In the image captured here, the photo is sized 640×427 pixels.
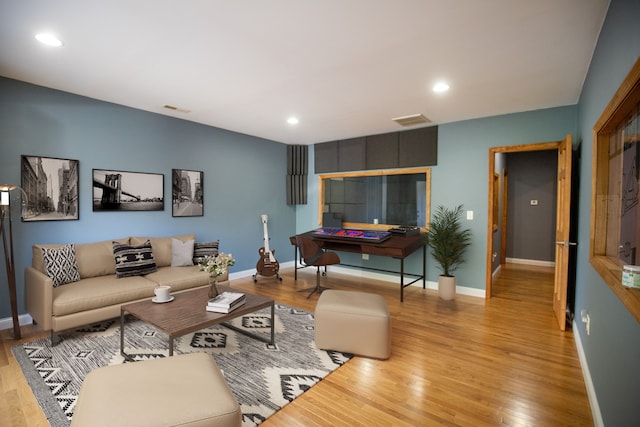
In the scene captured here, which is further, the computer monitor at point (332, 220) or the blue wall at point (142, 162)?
the computer monitor at point (332, 220)

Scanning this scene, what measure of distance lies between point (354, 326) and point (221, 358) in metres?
1.15

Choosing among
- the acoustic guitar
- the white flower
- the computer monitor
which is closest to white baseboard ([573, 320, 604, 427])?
the white flower

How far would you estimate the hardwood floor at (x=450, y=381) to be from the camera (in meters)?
1.92

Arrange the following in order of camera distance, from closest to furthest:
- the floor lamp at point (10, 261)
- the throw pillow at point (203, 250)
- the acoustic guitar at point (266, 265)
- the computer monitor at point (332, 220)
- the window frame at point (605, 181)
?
the window frame at point (605, 181) → the floor lamp at point (10, 261) → the throw pillow at point (203, 250) → the acoustic guitar at point (266, 265) → the computer monitor at point (332, 220)

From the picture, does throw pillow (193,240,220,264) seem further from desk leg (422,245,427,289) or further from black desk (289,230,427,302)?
desk leg (422,245,427,289)

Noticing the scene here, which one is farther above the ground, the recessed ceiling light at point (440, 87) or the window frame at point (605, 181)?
the recessed ceiling light at point (440, 87)

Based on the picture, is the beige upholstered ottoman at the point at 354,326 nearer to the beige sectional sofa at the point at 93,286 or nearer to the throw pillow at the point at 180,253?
the beige sectional sofa at the point at 93,286

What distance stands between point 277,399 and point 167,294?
4.49 ft

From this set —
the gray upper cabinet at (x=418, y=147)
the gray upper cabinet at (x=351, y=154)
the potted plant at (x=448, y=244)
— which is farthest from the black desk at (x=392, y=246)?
the gray upper cabinet at (x=351, y=154)

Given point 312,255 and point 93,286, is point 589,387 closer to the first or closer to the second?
point 312,255

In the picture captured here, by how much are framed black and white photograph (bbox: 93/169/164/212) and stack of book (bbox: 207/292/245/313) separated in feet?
7.16

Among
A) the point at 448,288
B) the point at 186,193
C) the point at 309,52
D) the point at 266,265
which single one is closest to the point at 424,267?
the point at 448,288

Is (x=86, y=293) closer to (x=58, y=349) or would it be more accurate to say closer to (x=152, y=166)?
(x=58, y=349)

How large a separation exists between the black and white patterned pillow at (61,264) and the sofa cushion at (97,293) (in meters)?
0.08
